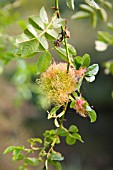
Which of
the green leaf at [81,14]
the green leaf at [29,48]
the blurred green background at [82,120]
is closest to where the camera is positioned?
the green leaf at [29,48]

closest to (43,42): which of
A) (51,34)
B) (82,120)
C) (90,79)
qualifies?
(51,34)

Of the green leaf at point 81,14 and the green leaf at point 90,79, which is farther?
→ the green leaf at point 81,14

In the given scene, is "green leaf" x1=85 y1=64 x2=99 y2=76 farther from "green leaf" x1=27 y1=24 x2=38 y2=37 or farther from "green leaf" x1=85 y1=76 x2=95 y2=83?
"green leaf" x1=27 y1=24 x2=38 y2=37

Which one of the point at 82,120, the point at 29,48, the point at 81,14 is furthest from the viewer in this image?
the point at 82,120

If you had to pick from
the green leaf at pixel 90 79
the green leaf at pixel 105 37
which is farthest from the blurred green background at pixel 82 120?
the green leaf at pixel 90 79

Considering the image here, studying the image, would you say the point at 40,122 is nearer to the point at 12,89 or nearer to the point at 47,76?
the point at 12,89

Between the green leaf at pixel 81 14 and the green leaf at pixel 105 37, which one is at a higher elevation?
the green leaf at pixel 81 14

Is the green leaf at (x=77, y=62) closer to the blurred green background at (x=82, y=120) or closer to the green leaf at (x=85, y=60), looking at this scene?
the green leaf at (x=85, y=60)

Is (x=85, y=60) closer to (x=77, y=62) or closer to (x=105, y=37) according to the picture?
(x=77, y=62)
